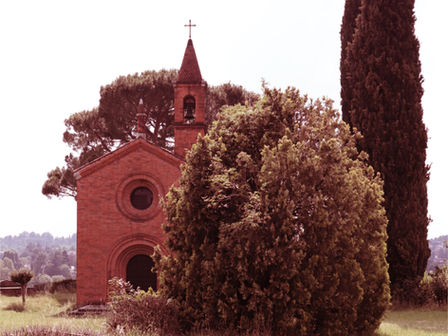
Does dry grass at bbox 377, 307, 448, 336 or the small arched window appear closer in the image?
dry grass at bbox 377, 307, 448, 336

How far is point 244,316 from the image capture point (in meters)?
10.4

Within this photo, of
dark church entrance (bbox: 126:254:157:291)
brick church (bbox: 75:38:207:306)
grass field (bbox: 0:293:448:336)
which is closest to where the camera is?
grass field (bbox: 0:293:448:336)

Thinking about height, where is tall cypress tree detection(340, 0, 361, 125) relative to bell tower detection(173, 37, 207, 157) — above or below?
above

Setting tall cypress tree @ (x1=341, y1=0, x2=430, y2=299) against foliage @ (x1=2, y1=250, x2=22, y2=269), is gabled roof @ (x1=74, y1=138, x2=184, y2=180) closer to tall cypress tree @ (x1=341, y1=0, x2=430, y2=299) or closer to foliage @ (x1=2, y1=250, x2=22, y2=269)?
tall cypress tree @ (x1=341, y1=0, x2=430, y2=299)

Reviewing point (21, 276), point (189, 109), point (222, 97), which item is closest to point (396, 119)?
point (189, 109)

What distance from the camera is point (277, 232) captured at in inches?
415

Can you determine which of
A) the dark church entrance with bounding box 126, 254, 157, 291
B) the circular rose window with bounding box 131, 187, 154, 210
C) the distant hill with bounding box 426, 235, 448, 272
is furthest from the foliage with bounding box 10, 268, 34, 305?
the distant hill with bounding box 426, 235, 448, 272

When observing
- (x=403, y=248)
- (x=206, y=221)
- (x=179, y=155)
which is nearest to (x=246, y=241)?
(x=206, y=221)

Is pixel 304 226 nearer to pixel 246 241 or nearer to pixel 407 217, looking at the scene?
pixel 246 241

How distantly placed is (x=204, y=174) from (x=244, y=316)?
332 centimetres

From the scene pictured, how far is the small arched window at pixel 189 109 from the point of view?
23.2 m

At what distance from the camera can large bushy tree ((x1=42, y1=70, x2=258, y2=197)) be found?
34.2 meters

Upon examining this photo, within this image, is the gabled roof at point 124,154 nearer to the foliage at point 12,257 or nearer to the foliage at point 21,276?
the foliage at point 21,276

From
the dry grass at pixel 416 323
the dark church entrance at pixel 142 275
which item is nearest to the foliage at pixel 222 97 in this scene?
the dark church entrance at pixel 142 275
